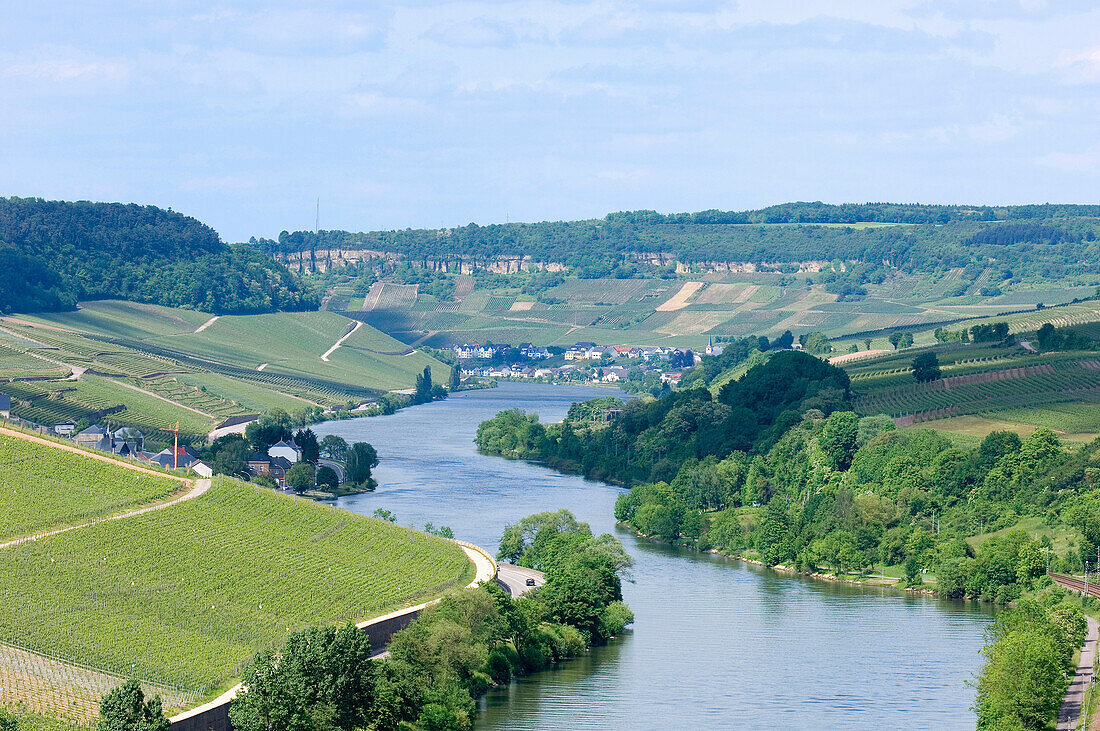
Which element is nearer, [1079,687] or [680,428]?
[1079,687]

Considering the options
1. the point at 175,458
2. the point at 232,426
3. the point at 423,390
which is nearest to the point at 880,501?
the point at 175,458

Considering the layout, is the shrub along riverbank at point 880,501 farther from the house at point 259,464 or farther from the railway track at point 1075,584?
the house at point 259,464

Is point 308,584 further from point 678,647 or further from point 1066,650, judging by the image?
point 1066,650

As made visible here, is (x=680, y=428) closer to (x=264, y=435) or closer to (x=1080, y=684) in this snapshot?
(x=264, y=435)

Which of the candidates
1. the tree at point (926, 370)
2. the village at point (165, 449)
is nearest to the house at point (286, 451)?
the village at point (165, 449)

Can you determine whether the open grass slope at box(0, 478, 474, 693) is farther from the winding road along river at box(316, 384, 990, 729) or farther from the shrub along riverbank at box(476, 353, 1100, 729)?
the shrub along riverbank at box(476, 353, 1100, 729)

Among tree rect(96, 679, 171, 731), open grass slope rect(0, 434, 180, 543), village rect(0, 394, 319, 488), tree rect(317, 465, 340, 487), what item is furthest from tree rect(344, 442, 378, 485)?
tree rect(96, 679, 171, 731)

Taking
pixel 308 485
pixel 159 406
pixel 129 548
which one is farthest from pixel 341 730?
pixel 159 406
